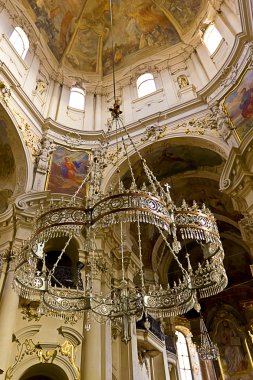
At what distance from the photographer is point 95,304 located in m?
6.55

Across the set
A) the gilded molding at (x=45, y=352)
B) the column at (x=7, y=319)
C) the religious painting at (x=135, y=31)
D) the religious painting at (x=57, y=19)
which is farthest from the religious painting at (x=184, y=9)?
the gilded molding at (x=45, y=352)

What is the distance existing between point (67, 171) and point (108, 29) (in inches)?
319

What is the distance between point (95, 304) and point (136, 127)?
6770mm

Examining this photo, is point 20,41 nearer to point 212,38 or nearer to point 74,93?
point 74,93

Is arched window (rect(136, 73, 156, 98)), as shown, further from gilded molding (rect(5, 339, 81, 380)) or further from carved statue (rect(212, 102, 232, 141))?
gilded molding (rect(5, 339, 81, 380))

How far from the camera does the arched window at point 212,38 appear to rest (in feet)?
39.7

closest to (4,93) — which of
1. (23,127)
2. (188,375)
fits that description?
(23,127)

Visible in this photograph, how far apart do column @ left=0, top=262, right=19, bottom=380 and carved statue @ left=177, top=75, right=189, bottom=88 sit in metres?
8.78

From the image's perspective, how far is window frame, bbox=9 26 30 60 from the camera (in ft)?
39.1

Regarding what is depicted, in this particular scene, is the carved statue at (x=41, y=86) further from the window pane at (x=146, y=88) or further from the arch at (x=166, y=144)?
the arch at (x=166, y=144)

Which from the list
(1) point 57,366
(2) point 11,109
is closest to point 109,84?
(2) point 11,109

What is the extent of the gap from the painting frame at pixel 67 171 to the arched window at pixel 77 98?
8.82 ft

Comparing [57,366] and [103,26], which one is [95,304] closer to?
[57,366]

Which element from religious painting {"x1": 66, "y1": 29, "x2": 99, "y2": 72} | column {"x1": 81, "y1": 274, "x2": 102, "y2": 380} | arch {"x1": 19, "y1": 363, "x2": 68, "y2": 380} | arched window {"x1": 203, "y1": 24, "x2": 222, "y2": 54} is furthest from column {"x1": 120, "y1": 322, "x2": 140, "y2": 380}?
religious painting {"x1": 66, "y1": 29, "x2": 99, "y2": 72}
